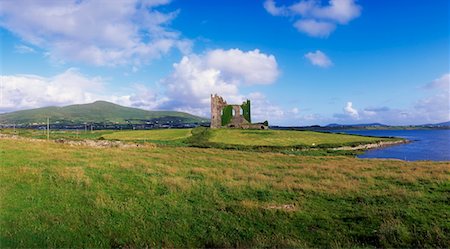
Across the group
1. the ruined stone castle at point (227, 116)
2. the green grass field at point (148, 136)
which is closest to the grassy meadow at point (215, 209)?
the green grass field at point (148, 136)

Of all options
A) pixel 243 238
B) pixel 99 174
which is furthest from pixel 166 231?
pixel 99 174

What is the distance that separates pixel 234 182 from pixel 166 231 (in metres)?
9.00

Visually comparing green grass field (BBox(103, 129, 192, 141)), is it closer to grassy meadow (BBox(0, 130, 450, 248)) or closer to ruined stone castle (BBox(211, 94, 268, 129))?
ruined stone castle (BBox(211, 94, 268, 129))

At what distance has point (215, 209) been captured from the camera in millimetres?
15484

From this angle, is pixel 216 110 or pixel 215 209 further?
pixel 216 110

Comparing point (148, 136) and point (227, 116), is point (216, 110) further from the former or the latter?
point (148, 136)

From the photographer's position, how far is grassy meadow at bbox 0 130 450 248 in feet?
38.8

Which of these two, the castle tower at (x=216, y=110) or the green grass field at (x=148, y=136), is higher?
the castle tower at (x=216, y=110)

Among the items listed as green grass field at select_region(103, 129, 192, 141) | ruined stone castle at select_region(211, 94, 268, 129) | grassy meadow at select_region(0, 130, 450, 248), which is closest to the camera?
grassy meadow at select_region(0, 130, 450, 248)

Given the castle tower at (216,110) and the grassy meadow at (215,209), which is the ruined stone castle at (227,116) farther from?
the grassy meadow at (215,209)

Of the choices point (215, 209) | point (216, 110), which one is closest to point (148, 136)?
point (216, 110)

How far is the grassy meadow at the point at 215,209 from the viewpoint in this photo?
11.8 m

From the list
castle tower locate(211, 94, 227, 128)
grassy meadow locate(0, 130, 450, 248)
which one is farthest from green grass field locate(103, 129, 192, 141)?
grassy meadow locate(0, 130, 450, 248)

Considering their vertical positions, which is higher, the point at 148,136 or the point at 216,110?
the point at 216,110
